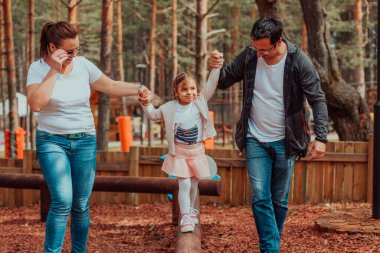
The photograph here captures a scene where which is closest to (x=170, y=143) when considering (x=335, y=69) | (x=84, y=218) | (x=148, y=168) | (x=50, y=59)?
(x=84, y=218)

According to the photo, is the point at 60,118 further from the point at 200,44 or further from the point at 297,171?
the point at 200,44

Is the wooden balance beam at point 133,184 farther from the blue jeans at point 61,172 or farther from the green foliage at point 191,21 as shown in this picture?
the green foliage at point 191,21

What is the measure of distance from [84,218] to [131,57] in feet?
165

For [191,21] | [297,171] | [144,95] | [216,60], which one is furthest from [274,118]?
[191,21]

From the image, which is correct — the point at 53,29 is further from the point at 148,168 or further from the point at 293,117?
the point at 148,168

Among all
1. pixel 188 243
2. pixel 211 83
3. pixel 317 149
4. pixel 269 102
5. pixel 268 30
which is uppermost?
pixel 268 30

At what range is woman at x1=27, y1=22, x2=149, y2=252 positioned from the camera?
395 cm

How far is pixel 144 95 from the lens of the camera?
444cm

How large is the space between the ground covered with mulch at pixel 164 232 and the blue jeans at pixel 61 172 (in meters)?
1.54

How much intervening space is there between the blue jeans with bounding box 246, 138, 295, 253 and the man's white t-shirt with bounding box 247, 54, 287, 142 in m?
0.07

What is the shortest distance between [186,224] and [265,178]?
88 cm

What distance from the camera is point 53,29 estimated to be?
13.1 feet

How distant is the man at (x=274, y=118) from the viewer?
13.8 feet

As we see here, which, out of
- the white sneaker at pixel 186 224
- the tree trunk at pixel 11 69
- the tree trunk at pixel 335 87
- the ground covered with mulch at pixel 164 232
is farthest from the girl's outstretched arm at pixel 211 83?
the tree trunk at pixel 11 69
